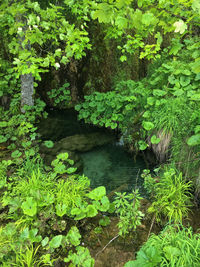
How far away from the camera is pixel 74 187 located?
242 cm

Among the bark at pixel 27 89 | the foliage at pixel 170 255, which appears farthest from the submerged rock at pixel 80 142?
the foliage at pixel 170 255

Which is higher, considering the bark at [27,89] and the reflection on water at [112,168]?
the bark at [27,89]

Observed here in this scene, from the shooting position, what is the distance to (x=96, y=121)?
4641 mm

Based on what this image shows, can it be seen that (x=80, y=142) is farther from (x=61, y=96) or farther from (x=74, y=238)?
(x=74, y=238)

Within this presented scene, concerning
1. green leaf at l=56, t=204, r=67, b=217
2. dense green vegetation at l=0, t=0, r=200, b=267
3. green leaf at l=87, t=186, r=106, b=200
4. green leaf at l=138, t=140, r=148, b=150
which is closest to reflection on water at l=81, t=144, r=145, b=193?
dense green vegetation at l=0, t=0, r=200, b=267

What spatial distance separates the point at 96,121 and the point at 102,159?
0.94 meters

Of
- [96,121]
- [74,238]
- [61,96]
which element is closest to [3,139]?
[96,121]

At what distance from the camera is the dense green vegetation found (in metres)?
1.71

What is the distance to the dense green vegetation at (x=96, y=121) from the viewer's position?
5.61ft

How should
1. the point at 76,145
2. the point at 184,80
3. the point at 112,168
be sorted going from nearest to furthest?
1. the point at 184,80
2. the point at 112,168
3. the point at 76,145

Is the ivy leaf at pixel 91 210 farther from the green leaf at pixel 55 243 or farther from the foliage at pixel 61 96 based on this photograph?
the foliage at pixel 61 96

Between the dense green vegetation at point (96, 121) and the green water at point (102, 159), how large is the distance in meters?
0.26

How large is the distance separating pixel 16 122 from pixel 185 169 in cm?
336

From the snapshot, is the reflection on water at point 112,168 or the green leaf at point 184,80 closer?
the green leaf at point 184,80
